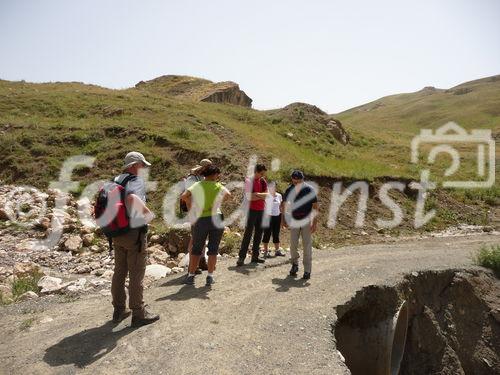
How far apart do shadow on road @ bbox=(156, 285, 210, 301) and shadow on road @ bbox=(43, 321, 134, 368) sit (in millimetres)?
1289

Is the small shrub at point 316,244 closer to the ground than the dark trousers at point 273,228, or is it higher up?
closer to the ground

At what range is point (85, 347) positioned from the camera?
18.4 ft

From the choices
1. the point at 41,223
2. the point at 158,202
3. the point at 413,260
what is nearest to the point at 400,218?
the point at 413,260

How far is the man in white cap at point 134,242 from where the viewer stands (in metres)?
5.68

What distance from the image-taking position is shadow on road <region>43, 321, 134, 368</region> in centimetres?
528

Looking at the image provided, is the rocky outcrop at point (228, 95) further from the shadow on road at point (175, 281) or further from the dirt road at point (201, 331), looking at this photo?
the dirt road at point (201, 331)

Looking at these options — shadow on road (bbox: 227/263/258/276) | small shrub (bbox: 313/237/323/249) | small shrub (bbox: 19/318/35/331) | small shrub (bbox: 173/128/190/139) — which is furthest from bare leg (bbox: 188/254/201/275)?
small shrub (bbox: 173/128/190/139)

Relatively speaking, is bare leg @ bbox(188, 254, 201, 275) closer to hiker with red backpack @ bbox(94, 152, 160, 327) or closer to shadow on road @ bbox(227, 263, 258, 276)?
shadow on road @ bbox(227, 263, 258, 276)

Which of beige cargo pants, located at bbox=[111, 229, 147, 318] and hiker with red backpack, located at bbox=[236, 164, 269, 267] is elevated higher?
hiker with red backpack, located at bbox=[236, 164, 269, 267]

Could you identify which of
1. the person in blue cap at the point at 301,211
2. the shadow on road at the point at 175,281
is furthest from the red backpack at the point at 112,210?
the person in blue cap at the point at 301,211

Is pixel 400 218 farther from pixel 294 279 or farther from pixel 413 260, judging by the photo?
pixel 294 279

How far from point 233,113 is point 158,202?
1504 cm

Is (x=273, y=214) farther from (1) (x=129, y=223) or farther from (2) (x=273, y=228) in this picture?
(1) (x=129, y=223)

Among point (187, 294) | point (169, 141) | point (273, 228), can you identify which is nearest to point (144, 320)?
point (187, 294)
